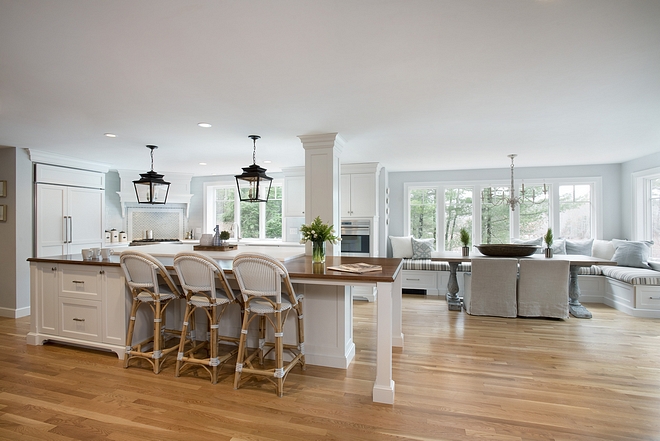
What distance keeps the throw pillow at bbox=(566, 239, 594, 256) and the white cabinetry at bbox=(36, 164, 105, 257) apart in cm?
790

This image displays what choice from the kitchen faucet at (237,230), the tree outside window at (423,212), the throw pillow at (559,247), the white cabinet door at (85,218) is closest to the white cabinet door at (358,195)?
the tree outside window at (423,212)

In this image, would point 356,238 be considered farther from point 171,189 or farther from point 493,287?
point 171,189

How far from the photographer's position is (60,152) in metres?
4.96

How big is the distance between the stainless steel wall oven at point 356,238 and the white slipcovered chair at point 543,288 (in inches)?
89.5

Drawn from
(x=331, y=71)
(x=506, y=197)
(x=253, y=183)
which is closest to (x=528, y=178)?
(x=506, y=197)

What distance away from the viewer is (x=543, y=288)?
457 cm

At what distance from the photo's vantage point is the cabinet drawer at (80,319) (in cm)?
340

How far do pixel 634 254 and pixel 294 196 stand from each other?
5314mm

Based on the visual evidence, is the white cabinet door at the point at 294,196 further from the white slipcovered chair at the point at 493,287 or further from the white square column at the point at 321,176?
the white slipcovered chair at the point at 493,287

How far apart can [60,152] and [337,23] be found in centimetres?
500

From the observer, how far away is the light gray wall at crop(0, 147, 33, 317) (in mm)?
4648

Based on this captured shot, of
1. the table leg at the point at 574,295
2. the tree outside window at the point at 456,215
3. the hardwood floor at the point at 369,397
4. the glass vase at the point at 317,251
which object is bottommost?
the hardwood floor at the point at 369,397

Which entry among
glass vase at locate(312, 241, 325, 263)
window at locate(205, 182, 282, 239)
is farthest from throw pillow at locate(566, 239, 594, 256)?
window at locate(205, 182, 282, 239)

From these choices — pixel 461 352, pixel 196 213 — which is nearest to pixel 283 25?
pixel 461 352
